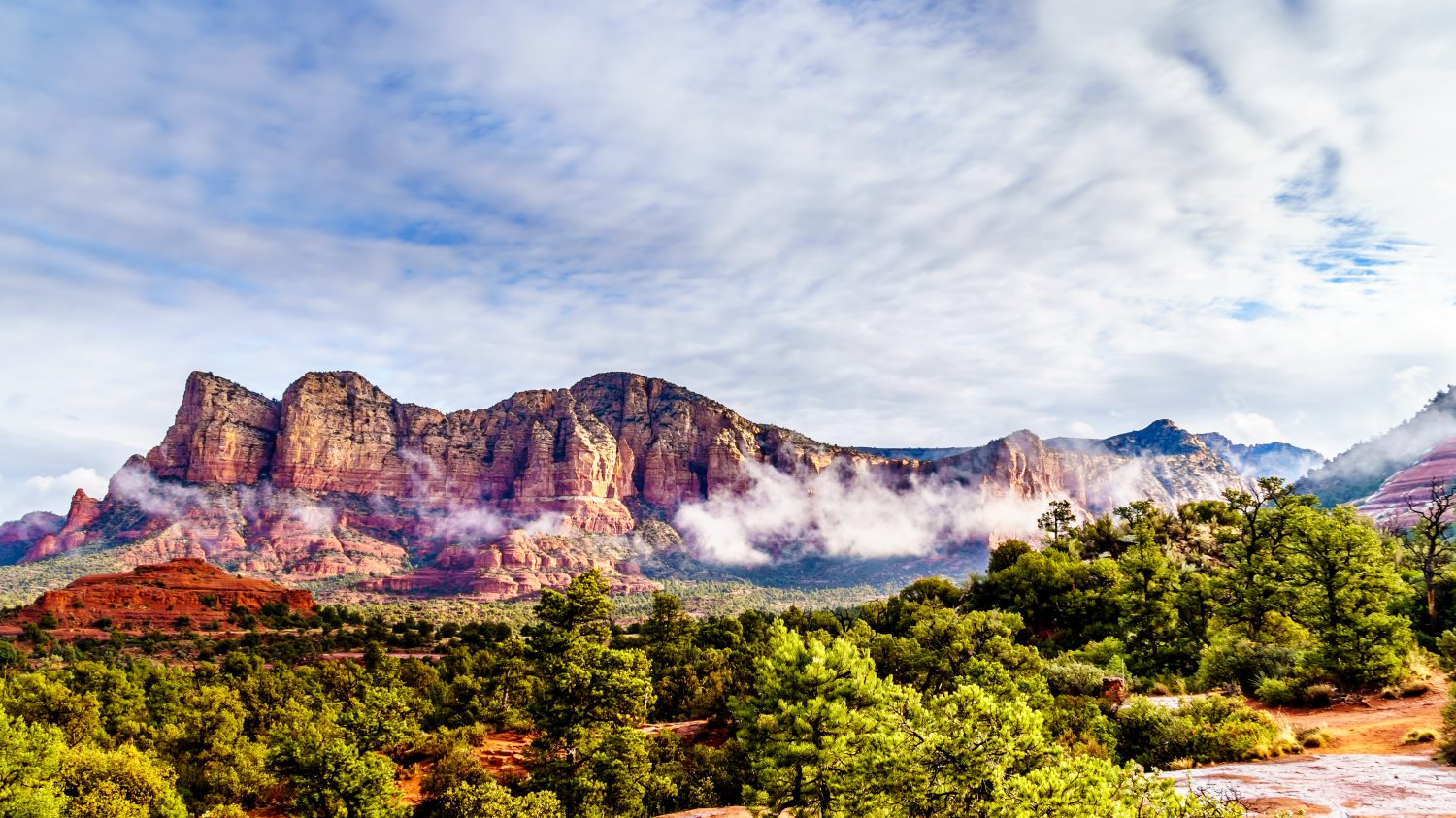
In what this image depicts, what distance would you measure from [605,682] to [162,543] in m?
212

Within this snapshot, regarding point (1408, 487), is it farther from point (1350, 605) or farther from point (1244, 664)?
point (1350, 605)

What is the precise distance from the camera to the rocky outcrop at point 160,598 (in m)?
93.8

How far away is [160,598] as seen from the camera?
10494 cm

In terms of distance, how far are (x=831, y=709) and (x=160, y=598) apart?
417 feet

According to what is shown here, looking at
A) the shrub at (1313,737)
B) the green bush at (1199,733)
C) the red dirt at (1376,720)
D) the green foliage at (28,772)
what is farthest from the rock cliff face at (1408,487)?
the green foliage at (28,772)

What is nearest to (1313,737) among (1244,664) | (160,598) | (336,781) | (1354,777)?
(1354,777)

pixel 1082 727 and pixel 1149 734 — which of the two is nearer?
pixel 1149 734

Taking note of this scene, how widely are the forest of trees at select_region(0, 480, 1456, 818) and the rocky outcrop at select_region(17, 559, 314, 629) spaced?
54.8 m

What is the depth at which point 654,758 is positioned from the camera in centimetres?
3838

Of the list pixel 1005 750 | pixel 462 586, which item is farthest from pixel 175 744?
pixel 462 586

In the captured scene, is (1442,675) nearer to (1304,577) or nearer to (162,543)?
(1304,577)

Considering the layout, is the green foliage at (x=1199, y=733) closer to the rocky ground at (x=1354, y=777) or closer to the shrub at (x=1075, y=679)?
the rocky ground at (x=1354, y=777)

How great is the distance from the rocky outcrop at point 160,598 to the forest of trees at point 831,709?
5480 cm

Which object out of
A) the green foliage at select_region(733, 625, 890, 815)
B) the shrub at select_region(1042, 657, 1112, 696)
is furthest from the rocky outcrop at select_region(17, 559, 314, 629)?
the shrub at select_region(1042, 657, 1112, 696)
